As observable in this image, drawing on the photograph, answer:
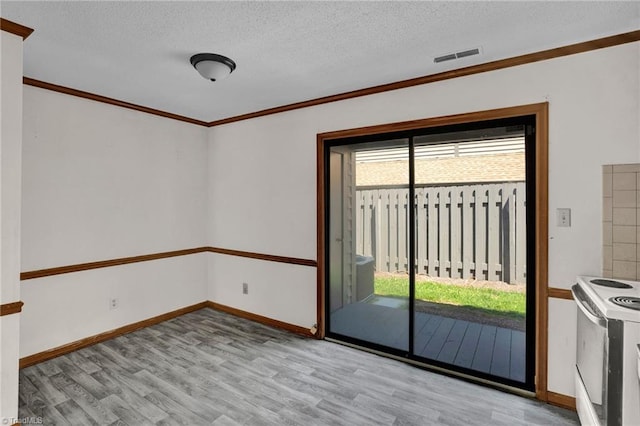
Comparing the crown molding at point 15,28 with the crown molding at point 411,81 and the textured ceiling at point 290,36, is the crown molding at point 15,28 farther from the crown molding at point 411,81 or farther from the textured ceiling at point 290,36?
the crown molding at point 411,81

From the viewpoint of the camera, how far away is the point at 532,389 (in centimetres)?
239

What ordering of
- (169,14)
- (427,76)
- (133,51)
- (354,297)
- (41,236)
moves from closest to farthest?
1. (169,14)
2. (133,51)
3. (427,76)
4. (41,236)
5. (354,297)

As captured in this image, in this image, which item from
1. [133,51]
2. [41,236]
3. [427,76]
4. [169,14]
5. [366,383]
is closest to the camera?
[169,14]

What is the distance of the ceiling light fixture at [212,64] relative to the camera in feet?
7.72

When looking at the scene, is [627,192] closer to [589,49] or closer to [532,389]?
[589,49]

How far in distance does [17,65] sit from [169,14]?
40.4 inches

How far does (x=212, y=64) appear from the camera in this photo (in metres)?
2.38

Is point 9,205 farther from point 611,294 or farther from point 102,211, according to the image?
point 611,294

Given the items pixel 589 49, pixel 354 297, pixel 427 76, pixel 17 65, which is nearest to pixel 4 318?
pixel 17 65

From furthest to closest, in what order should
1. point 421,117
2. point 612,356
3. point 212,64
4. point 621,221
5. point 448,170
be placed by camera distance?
point 448,170, point 421,117, point 212,64, point 621,221, point 612,356

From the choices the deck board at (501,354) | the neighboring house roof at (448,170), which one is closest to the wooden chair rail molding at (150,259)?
the neighboring house roof at (448,170)

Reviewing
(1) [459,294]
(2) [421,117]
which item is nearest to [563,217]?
(2) [421,117]

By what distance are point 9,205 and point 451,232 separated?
10.9ft

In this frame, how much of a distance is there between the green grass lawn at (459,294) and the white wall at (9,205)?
2736 millimetres
